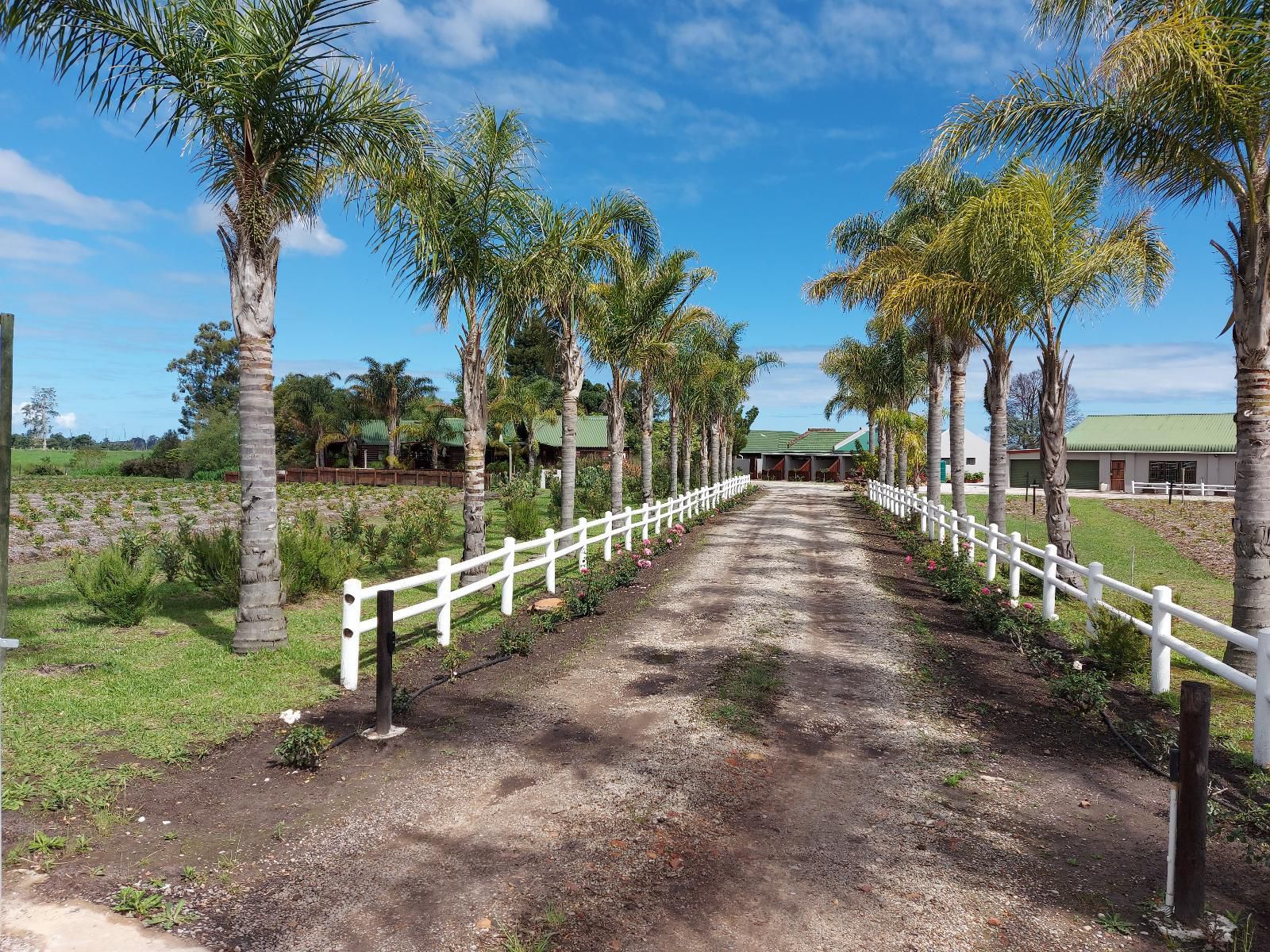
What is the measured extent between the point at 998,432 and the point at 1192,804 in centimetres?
1320

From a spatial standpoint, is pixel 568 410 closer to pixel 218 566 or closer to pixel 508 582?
pixel 508 582

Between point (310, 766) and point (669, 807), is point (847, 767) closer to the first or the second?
point (669, 807)

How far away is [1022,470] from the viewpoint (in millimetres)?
55531

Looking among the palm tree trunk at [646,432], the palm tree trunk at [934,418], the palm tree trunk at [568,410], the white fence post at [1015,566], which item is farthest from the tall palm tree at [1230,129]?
the palm tree trunk at [646,432]

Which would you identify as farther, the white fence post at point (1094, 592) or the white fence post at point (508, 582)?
the white fence post at point (508, 582)

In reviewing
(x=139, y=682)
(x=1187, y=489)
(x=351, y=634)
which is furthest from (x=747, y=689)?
Result: (x=1187, y=489)

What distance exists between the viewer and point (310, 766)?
5477 millimetres

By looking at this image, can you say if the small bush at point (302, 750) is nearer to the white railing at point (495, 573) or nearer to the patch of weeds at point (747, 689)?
the white railing at point (495, 573)

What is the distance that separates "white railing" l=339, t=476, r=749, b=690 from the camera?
7148mm

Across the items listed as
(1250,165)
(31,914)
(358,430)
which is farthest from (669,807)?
(358,430)

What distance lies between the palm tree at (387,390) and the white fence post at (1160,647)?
Answer: 2033 inches

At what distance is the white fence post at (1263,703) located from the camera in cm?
558

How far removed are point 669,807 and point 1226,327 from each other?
792 cm

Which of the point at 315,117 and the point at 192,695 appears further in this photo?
the point at 315,117
